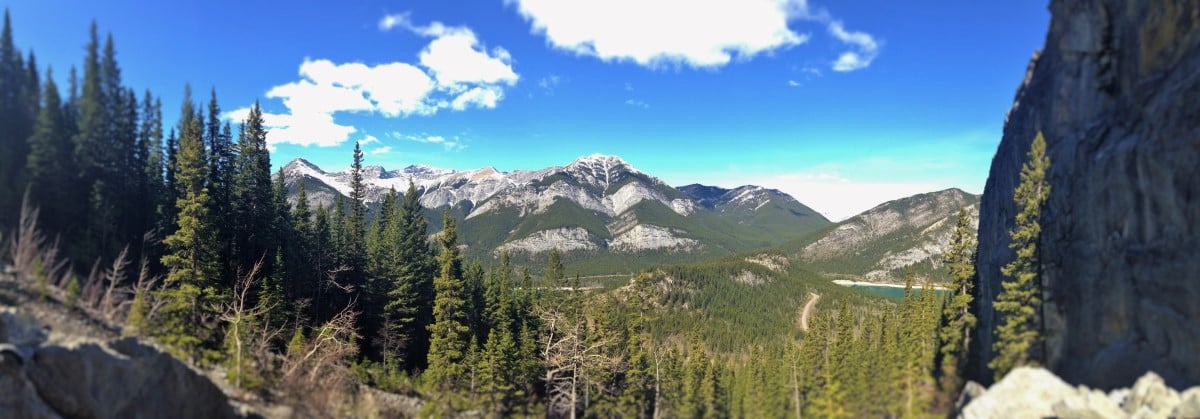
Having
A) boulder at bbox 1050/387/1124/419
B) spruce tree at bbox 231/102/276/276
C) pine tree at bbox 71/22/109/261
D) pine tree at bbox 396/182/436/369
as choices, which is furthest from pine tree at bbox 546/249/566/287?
boulder at bbox 1050/387/1124/419

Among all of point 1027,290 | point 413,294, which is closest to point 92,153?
point 413,294

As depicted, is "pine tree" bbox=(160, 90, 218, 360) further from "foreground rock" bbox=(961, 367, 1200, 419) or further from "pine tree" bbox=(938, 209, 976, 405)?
"pine tree" bbox=(938, 209, 976, 405)

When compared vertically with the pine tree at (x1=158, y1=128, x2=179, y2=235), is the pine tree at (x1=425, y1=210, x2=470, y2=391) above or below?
below

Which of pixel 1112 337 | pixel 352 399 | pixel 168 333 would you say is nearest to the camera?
pixel 1112 337

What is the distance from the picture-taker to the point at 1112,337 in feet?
67.6

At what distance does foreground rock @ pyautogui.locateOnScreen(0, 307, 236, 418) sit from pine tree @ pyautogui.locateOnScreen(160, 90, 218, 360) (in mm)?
6473

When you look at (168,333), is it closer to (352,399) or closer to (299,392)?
(299,392)

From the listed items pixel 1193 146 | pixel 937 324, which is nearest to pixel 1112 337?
pixel 1193 146

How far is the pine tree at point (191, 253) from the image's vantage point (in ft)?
89.7

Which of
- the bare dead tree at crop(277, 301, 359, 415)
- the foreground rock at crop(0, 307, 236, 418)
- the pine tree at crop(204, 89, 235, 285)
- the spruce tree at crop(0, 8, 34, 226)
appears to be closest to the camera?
the foreground rock at crop(0, 307, 236, 418)

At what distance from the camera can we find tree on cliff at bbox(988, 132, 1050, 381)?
2494 cm

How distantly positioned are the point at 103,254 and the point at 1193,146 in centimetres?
4242

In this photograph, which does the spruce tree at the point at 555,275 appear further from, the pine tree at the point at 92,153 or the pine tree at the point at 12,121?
the pine tree at the point at 12,121

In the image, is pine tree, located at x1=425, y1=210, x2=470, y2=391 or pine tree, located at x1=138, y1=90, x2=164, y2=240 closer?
pine tree, located at x1=138, y1=90, x2=164, y2=240
